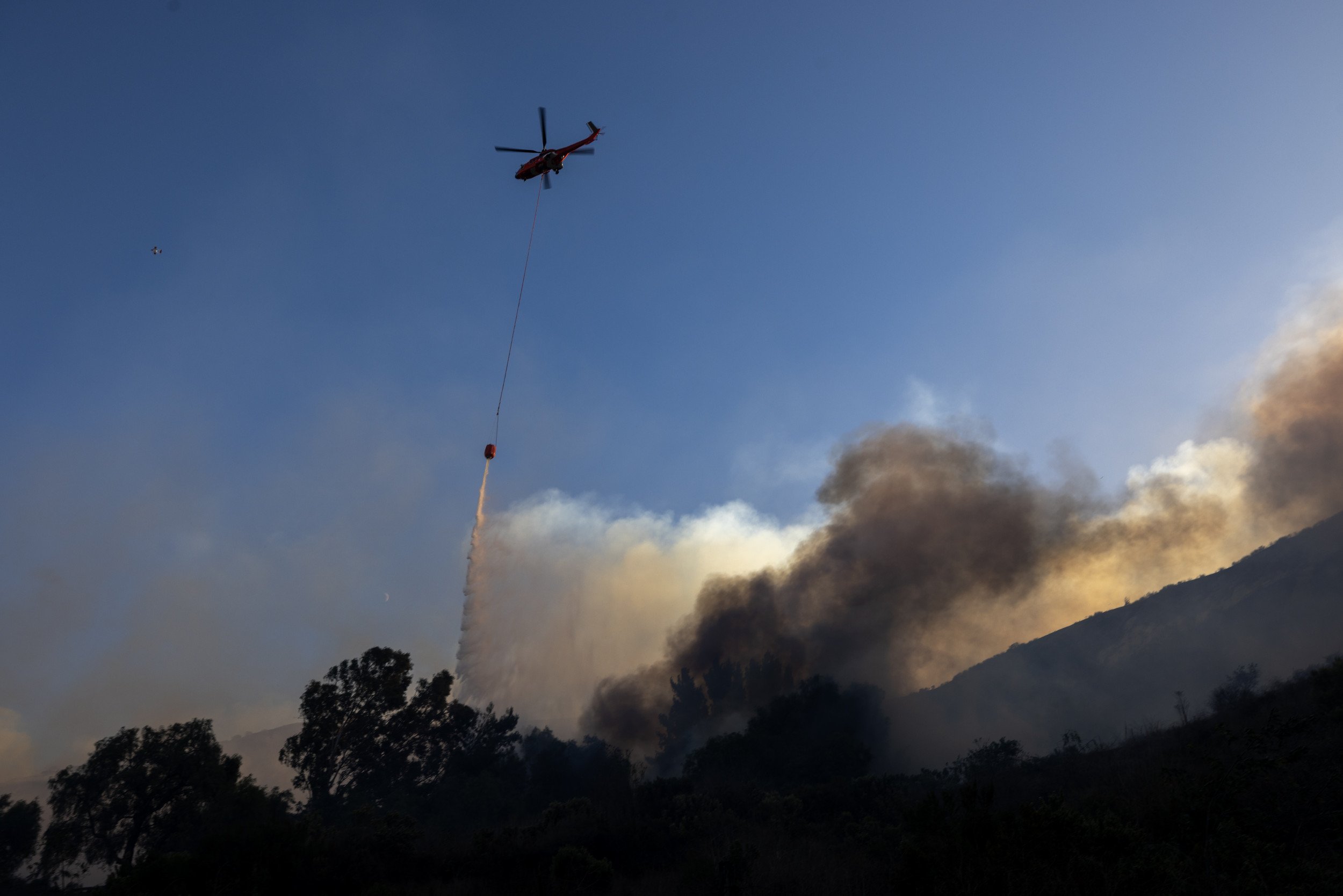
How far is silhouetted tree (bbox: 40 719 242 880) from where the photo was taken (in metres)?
65.6

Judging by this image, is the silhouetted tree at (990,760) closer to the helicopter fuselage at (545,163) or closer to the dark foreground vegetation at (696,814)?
the dark foreground vegetation at (696,814)

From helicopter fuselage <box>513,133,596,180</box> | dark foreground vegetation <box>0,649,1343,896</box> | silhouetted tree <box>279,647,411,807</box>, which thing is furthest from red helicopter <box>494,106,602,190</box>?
silhouetted tree <box>279,647,411,807</box>

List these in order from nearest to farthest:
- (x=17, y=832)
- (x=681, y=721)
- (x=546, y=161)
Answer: (x=546, y=161), (x=17, y=832), (x=681, y=721)

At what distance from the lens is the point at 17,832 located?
239 feet

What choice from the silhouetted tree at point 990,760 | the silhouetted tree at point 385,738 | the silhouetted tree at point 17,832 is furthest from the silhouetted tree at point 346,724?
the silhouetted tree at point 990,760

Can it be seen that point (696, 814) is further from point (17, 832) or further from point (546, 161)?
point (17, 832)

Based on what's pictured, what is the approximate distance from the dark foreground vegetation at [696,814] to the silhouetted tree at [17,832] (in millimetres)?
262

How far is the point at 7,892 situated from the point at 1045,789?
8039 cm

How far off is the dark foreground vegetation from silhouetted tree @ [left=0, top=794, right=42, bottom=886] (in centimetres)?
26

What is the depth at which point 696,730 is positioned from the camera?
12075 cm

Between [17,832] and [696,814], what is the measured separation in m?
73.7

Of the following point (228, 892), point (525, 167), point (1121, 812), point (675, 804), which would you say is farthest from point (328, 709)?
point (1121, 812)

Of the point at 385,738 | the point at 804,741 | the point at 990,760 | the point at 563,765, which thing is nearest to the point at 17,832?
the point at 385,738

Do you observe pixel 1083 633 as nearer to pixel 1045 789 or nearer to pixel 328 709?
pixel 1045 789
